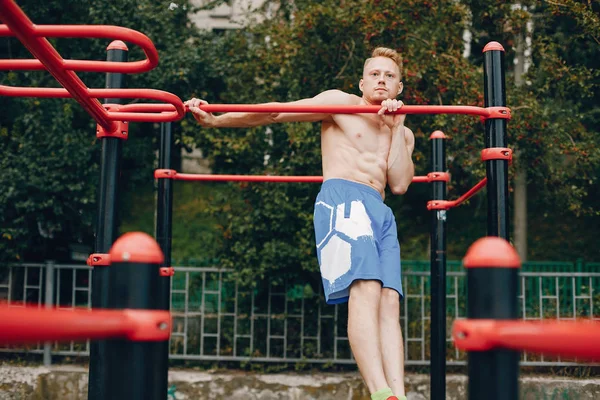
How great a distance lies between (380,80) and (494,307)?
192 centimetres

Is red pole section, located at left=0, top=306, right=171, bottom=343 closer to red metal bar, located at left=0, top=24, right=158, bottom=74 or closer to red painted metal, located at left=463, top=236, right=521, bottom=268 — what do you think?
red painted metal, located at left=463, top=236, right=521, bottom=268

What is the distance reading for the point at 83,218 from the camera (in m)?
5.66

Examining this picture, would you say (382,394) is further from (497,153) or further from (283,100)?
(283,100)

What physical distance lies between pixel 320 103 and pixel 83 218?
12.3 feet

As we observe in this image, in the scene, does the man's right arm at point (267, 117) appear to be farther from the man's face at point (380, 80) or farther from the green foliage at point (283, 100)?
the green foliage at point (283, 100)

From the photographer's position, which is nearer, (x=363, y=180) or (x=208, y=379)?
(x=363, y=180)

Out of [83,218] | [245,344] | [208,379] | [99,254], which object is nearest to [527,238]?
[245,344]

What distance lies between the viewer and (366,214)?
248 cm

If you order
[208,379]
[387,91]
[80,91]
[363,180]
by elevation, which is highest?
[387,91]

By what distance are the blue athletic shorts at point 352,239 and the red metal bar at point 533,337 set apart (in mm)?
1450

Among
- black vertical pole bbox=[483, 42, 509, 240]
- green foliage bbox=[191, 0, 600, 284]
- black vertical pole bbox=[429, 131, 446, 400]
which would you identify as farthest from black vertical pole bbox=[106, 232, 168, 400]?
green foliage bbox=[191, 0, 600, 284]

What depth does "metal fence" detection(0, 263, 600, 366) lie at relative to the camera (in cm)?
536

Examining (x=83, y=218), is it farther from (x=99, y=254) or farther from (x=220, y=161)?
(x=99, y=254)

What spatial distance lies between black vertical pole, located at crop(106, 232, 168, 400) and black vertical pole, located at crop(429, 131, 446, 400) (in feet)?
8.50
